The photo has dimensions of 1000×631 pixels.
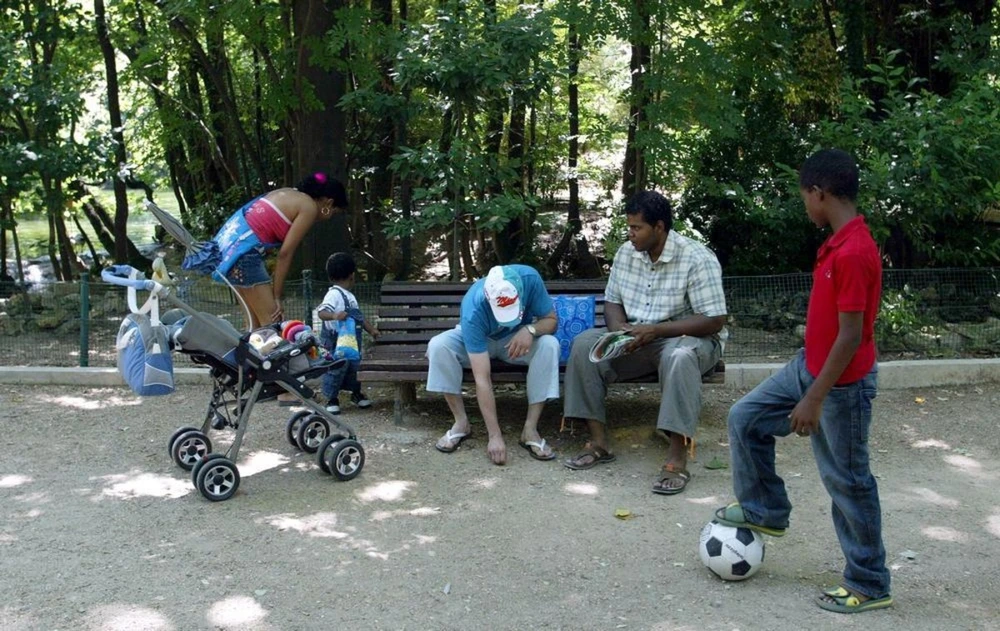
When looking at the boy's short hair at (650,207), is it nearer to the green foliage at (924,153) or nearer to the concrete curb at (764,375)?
the concrete curb at (764,375)

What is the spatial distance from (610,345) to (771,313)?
9.80ft

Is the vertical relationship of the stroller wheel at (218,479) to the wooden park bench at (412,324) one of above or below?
below

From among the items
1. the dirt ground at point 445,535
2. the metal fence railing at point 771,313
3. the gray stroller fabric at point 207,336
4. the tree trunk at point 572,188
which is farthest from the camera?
the tree trunk at point 572,188

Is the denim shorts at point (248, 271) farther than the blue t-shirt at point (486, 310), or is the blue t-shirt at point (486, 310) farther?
the denim shorts at point (248, 271)

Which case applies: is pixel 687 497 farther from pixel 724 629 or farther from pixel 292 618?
pixel 292 618

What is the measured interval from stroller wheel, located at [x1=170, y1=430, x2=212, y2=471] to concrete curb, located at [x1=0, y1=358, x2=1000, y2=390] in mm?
2017

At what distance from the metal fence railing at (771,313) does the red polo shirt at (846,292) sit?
4.17 m

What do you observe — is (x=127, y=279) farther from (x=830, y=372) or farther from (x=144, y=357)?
(x=830, y=372)

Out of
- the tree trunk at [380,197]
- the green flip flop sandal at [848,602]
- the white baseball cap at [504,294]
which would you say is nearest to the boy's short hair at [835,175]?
the green flip flop sandal at [848,602]

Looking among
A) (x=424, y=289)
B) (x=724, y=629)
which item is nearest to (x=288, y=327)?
(x=424, y=289)

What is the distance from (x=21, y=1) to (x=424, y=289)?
582 cm

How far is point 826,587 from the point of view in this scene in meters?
4.63

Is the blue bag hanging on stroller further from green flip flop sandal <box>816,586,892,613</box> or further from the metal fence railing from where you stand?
green flip flop sandal <box>816,586,892,613</box>

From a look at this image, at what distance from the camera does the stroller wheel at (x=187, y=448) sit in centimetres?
613
